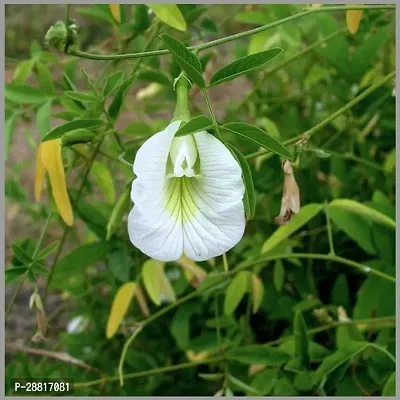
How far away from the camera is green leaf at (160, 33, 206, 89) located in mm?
465

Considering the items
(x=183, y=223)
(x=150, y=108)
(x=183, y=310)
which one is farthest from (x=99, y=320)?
(x=183, y=223)

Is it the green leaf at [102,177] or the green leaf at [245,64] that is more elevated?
the green leaf at [245,64]

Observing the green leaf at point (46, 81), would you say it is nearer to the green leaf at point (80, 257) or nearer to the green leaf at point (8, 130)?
the green leaf at point (8, 130)

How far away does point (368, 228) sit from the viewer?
81 centimetres

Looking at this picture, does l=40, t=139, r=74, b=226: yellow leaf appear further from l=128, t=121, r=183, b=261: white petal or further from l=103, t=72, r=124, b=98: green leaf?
l=128, t=121, r=183, b=261: white petal

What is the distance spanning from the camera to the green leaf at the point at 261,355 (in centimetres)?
74

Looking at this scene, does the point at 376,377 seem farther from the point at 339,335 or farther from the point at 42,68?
the point at 42,68

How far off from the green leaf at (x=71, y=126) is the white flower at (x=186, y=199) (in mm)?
161

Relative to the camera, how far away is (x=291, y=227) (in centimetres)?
75

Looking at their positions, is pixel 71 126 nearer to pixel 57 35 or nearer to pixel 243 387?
pixel 57 35

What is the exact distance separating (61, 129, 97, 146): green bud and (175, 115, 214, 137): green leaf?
18 cm

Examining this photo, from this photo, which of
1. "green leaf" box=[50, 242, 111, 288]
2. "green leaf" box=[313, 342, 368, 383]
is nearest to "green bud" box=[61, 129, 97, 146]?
"green leaf" box=[50, 242, 111, 288]

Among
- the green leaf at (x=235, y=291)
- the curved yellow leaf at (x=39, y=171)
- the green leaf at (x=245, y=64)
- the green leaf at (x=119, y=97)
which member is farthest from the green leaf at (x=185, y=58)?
the green leaf at (x=235, y=291)

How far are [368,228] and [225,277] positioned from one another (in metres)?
0.19
